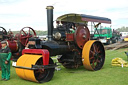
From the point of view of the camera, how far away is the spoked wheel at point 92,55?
594 cm

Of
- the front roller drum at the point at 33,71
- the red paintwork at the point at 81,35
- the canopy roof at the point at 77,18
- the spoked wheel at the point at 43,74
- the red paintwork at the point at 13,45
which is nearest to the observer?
the front roller drum at the point at 33,71

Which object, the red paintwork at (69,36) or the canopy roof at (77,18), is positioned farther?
the canopy roof at (77,18)

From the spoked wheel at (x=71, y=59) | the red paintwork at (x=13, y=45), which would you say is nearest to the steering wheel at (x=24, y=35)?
the red paintwork at (x=13, y=45)

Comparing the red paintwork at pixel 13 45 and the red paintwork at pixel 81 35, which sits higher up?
the red paintwork at pixel 81 35

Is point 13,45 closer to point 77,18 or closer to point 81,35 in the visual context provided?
point 77,18

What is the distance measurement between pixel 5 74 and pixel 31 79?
0.98 metres

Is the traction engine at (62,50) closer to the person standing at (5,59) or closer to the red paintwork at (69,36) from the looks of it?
the red paintwork at (69,36)

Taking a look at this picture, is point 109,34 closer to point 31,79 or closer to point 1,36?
point 1,36

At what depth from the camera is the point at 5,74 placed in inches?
202

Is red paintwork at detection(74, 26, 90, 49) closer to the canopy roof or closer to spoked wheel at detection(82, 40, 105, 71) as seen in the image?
spoked wheel at detection(82, 40, 105, 71)

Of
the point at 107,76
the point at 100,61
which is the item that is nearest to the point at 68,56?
the point at 100,61

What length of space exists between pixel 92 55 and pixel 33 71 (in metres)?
2.52

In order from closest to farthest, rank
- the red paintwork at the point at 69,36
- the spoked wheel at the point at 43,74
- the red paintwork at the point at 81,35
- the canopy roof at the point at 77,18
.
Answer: the spoked wheel at the point at 43,74 < the red paintwork at the point at 69,36 < the red paintwork at the point at 81,35 < the canopy roof at the point at 77,18

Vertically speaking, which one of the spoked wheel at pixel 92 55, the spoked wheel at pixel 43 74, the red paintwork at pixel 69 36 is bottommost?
the spoked wheel at pixel 43 74
